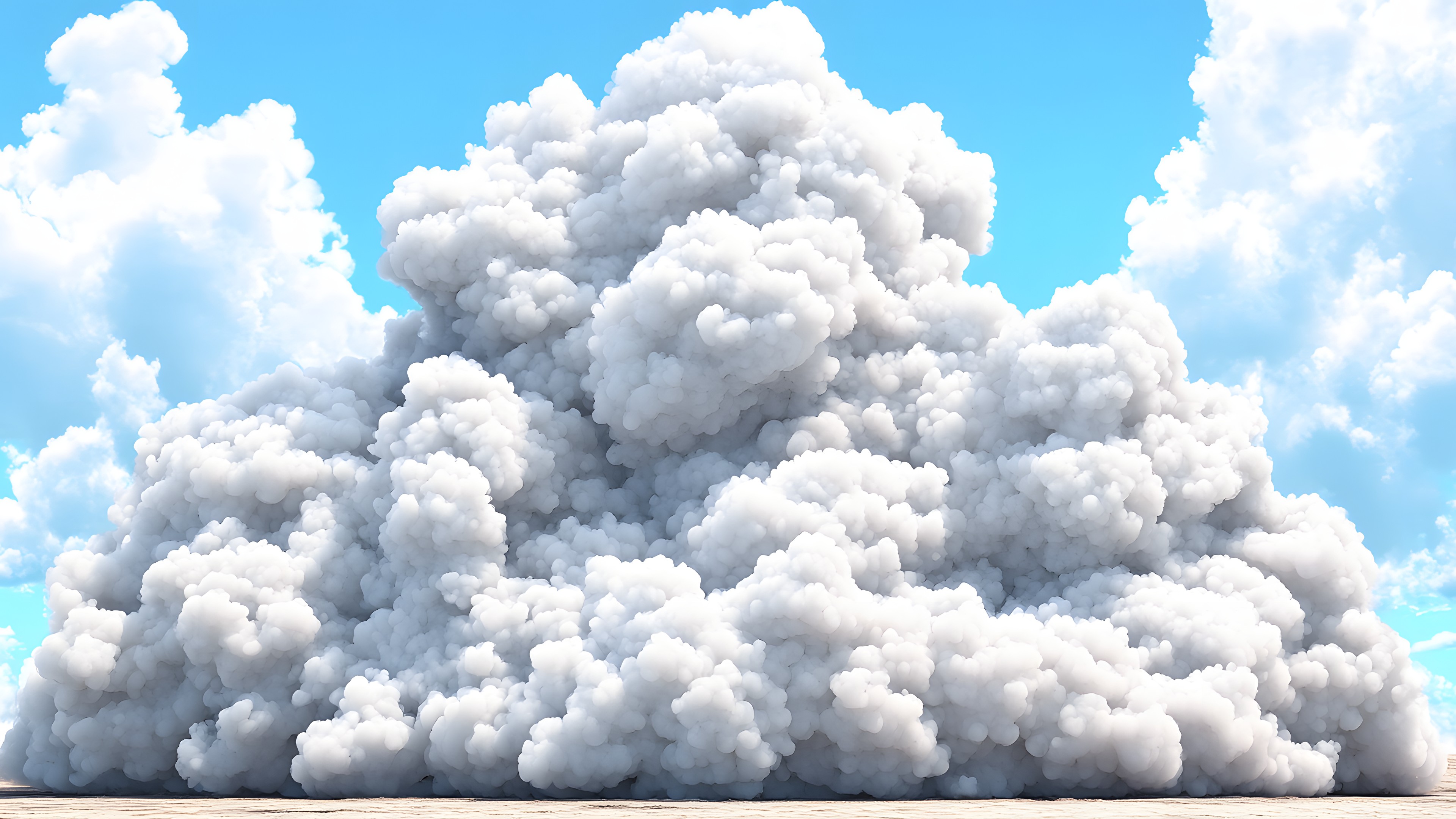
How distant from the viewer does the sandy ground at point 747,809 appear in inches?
383

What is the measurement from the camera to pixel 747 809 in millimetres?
10258

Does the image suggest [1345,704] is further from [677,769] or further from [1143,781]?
[677,769]

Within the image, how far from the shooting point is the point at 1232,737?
11562 mm

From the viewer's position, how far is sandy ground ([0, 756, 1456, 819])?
9719 millimetres

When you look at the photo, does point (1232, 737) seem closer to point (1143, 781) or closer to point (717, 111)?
point (1143, 781)

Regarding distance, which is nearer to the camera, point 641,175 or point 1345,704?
point 1345,704

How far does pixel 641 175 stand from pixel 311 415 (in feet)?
16.0

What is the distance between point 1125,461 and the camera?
42.6 feet

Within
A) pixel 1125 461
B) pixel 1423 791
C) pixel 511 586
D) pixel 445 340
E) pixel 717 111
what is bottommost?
pixel 1423 791

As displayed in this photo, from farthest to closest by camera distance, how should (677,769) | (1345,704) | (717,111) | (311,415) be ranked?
1. (717,111)
2. (311,415)
3. (1345,704)
4. (677,769)

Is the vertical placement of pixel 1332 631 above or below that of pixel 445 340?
below

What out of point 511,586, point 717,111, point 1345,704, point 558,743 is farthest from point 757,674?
point 717,111

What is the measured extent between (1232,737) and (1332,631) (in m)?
2.39

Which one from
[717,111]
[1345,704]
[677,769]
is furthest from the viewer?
[717,111]
